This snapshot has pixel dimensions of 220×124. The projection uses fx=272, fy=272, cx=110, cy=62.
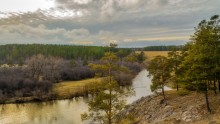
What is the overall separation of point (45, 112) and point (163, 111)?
3118 cm

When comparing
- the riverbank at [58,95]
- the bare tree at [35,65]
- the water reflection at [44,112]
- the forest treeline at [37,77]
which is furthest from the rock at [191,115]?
the bare tree at [35,65]

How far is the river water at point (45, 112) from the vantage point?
179ft

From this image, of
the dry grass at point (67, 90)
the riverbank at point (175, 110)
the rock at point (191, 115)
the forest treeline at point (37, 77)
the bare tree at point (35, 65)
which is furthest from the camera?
the bare tree at point (35, 65)

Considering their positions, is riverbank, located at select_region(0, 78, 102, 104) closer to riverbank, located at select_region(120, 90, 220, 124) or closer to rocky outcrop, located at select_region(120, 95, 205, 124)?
rocky outcrop, located at select_region(120, 95, 205, 124)

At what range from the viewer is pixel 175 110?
41.7 m

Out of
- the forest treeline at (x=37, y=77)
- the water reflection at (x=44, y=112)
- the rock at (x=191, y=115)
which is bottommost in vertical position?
the water reflection at (x=44, y=112)

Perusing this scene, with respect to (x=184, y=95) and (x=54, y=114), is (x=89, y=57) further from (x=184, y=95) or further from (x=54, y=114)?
(x=184, y=95)

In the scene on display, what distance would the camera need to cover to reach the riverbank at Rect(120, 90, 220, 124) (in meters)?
34.1

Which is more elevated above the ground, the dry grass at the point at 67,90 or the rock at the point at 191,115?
the rock at the point at 191,115

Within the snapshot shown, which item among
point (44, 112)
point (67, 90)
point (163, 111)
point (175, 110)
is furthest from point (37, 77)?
point (175, 110)

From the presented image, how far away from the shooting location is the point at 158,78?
5250 centimetres

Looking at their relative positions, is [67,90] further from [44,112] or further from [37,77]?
[44,112]

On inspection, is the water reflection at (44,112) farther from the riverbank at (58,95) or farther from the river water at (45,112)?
the riverbank at (58,95)

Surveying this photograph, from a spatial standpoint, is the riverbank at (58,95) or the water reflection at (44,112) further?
the riverbank at (58,95)
